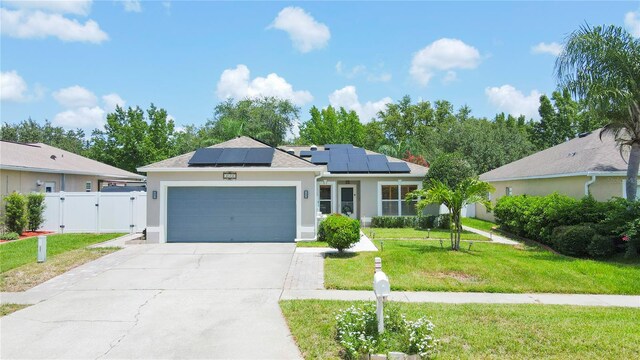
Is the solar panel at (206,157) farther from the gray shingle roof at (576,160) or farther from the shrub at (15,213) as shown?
the gray shingle roof at (576,160)

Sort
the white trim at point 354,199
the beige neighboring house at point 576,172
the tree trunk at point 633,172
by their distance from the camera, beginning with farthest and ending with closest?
1. the white trim at point 354,199
2. the beige neighboring house at point 576,172
3. the tree trunk at point 633,172

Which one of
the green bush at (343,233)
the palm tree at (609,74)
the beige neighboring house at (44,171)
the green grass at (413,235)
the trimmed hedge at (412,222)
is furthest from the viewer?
the trimmed hedge at (412,222)


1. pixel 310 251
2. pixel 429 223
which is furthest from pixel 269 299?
pixel 429 223

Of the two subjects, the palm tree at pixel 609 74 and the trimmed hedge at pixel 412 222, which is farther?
the trimmed hedge at pixel 412 222

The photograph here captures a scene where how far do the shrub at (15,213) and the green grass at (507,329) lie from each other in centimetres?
1375

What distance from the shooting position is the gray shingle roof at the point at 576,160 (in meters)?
15.2

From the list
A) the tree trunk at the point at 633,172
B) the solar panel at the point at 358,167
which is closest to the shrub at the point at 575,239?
the tree trunk at the point at 633,172

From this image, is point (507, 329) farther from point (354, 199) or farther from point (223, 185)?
point (354, 199)

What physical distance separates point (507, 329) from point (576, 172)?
38.5 feet

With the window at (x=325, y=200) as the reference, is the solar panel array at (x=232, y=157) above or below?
above

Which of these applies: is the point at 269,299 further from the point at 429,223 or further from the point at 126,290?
the point at 429,223

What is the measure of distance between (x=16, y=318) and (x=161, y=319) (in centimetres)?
247

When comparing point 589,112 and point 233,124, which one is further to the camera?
point 233,124

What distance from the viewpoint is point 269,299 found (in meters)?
7.82
